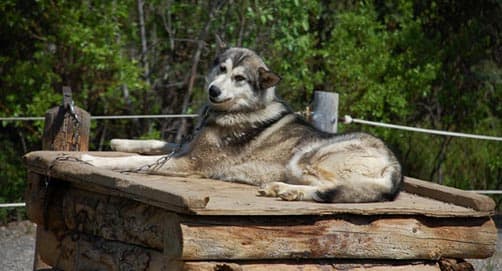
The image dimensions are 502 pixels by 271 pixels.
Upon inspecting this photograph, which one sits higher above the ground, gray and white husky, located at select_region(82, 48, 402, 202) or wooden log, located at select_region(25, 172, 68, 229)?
gray and white husky, located at select_region(82, 48, 402, 202)

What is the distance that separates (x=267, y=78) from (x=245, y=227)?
5.82ft

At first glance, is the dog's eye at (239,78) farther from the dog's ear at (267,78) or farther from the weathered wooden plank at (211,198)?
the weathered wooden plank at (211,198)

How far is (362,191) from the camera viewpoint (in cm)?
517

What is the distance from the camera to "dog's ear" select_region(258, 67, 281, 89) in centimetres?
604

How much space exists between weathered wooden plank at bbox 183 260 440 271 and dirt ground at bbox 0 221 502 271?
2.45m

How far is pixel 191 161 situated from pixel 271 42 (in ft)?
16.0

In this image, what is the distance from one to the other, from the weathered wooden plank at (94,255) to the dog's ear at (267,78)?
4.81ft

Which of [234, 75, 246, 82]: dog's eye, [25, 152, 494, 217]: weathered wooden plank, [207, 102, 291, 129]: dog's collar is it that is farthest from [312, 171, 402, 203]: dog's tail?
[234, 75, 246, 82]: dog's eye

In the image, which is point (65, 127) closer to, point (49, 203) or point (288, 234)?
point (49, 203)

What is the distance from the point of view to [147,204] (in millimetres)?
4980

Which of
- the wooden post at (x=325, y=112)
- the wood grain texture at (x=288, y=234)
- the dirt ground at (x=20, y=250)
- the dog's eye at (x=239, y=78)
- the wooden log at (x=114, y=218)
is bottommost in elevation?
the dirt ground at (x=20, y=250)

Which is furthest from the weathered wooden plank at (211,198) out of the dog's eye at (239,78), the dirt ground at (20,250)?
the dirt ground at (20,250)

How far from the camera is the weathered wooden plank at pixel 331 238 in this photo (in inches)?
174

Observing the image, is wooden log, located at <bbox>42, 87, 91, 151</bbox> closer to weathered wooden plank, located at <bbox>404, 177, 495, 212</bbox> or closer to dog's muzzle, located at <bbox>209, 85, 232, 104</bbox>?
dog's muzzle, located at <bbox>209, 85, 232, 104</bbox>
